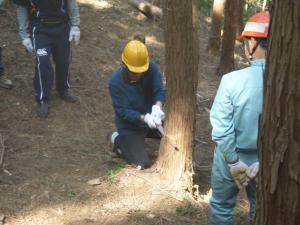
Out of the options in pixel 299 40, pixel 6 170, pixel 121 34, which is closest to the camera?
pixel 299 40

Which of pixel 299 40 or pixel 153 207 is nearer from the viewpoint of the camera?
pixel 299 40

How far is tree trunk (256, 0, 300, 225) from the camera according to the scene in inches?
61.7

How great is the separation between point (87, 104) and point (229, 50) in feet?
10.8

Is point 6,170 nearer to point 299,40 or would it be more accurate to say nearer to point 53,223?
point 53,223

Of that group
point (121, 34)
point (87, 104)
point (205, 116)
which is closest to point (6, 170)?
point (87, 104)

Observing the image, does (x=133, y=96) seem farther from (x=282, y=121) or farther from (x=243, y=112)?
(x=282, y=121)

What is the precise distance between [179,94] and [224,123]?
1.21 meters

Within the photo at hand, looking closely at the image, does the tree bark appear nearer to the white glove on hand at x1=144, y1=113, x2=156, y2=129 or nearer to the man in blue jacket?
the man in blue jacket

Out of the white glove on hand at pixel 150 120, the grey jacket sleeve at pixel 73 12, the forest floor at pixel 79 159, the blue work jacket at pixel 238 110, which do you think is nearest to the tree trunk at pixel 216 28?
the forest floor at pixel 79 159

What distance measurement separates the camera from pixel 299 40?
1.55 m

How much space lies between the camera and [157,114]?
4.82 m

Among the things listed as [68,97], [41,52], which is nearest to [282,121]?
[41,52]

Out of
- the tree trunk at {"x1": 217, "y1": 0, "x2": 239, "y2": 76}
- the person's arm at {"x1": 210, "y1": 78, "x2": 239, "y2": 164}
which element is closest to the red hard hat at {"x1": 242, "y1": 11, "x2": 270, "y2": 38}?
the person's arm at {"x1": 210, "y1": 78, "x2": 239, "y2": 164}

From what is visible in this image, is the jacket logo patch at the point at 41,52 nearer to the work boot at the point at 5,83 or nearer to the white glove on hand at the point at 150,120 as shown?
the work boot at the point at 5,83
